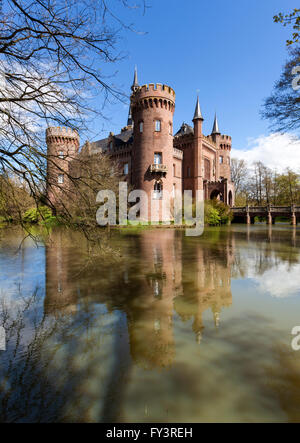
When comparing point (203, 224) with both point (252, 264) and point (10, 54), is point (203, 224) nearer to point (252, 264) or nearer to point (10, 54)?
point (252, 264)

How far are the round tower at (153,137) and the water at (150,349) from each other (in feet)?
80.8

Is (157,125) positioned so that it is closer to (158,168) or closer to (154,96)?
(154,96)

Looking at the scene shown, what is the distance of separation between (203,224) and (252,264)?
18995 millimetres

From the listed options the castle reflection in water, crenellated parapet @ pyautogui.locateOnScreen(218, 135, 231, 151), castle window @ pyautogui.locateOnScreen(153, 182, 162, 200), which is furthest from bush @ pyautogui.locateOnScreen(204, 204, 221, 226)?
crenellated parapet @ pyautogui.locateOnScreen(218, 135, 231, 151)

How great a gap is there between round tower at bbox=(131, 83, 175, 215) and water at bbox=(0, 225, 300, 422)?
24.6 m

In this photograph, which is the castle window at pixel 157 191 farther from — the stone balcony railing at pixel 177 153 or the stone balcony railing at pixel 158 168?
the stone balcony railing at pixel 177 153

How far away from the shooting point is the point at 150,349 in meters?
3.23

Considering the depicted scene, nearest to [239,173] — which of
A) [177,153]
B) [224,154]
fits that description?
[224,154]

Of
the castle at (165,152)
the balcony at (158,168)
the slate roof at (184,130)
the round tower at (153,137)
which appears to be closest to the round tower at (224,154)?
the castle at (165,152)

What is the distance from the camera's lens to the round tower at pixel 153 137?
29.7 m

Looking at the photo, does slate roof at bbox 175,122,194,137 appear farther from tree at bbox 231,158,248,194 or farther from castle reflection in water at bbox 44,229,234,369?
castle reflection in water at bbox 44,229,234,369

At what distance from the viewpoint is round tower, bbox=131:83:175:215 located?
29.7 metres

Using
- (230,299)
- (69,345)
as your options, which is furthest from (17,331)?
(230,299)

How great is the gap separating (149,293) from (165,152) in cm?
2748
